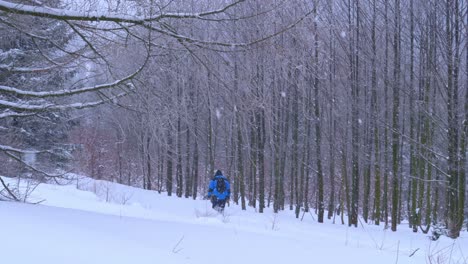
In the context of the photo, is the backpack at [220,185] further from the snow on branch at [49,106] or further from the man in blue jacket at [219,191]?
the snow on branch at [49,106]

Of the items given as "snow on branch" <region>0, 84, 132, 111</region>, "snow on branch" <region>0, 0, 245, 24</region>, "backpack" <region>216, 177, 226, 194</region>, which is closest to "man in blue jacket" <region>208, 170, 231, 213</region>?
"backpack" <region>216, 177, 226, 194</region>

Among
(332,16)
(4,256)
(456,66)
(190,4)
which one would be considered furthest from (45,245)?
(332,16)

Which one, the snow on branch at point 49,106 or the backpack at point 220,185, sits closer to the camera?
the snow on branch at point 49,106

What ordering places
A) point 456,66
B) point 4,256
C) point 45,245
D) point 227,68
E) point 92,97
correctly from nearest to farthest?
point 4,256 → point 45,245 → point 227,68 → point 92,97 → point 456,66

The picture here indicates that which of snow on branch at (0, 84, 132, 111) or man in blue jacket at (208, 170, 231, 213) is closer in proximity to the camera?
snow on branch at (0, 84, 132, 111)

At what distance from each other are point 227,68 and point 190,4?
114 cm

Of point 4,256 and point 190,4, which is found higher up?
point 190,4

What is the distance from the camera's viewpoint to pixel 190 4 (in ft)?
17.0

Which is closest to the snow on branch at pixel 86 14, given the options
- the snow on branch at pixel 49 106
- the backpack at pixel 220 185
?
the snow on branch at pixel 49 106

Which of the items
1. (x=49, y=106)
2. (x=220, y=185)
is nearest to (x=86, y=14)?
(x=49, y=106)

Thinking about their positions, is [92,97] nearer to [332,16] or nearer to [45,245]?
[45,245]

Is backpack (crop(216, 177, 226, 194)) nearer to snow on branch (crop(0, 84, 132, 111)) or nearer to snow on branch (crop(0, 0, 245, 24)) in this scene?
snow on branch (crop(0, 84, 132, 111))

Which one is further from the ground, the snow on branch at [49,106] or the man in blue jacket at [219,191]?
the snow on branch at [49,106]

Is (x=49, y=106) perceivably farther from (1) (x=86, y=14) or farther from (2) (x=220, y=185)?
(2) (x=220, y=185)
